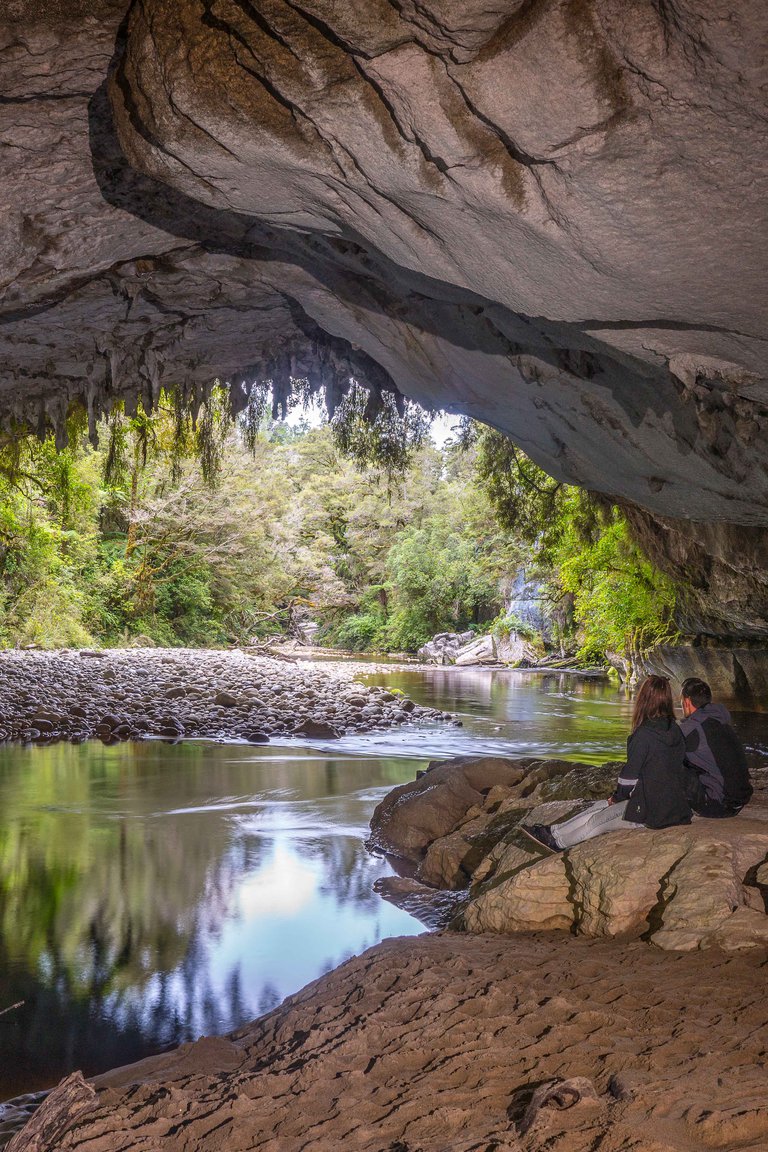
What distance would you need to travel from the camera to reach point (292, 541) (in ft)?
109

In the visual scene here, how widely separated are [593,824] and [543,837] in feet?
1.29

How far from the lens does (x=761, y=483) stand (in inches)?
276

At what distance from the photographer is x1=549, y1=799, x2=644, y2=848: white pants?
444 centimetres

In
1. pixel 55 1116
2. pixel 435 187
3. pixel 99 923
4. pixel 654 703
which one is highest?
pixel 435 187

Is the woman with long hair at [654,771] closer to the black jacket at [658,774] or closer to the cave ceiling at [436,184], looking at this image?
the black jacket at [658,774]

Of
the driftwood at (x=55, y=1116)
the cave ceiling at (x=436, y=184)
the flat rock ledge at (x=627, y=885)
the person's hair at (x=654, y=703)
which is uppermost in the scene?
the cave ceiling at (x=436, y=184)

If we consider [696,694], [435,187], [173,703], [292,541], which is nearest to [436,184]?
[435,187]

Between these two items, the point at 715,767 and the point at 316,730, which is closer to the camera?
the point at 715,767

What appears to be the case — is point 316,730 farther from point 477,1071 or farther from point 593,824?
point 477,1071

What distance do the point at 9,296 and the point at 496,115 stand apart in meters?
4.62

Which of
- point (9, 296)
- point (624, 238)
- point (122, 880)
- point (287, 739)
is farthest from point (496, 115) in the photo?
point (287, 739)

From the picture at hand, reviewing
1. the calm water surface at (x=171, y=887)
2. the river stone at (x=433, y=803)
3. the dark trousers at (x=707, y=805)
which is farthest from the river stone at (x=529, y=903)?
the river stone at (x=433, y=803)

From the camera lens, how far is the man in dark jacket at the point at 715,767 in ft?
14.7

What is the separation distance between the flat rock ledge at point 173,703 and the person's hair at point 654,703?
8.78 m
